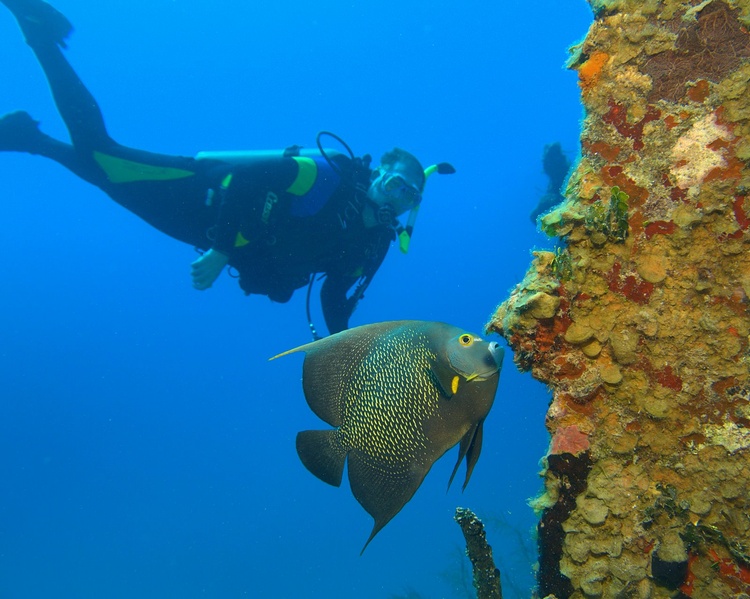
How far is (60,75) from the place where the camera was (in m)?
6.94

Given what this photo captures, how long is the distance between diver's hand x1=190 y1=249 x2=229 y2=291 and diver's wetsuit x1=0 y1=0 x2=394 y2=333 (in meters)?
0.13

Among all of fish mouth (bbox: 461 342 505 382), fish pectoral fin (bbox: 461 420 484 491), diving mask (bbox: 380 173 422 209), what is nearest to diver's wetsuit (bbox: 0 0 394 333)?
diving mask (bbox: 380 173 422 209)

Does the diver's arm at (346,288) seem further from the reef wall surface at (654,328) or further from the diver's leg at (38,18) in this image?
the diver's leg at (38,18)

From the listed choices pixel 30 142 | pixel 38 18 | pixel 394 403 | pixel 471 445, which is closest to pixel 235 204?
pixel 30 142

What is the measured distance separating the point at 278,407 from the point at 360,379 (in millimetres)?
95000

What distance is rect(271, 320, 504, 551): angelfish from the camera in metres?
1.51

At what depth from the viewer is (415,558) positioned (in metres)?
30.9

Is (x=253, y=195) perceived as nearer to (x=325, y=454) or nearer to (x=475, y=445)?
(x=325, y=454)

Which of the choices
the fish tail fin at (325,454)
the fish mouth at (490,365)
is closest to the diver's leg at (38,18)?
the fish tail fin at (325,454)

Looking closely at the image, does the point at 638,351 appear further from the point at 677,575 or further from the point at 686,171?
the point at 677,575

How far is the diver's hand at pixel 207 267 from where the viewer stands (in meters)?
5.99

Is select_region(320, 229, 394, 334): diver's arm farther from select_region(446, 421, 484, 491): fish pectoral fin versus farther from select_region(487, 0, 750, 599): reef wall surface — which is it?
select_region(446, 421, 484, 491): fish pectoral fin

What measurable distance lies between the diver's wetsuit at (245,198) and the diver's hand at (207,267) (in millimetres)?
133

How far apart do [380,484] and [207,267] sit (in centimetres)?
525
